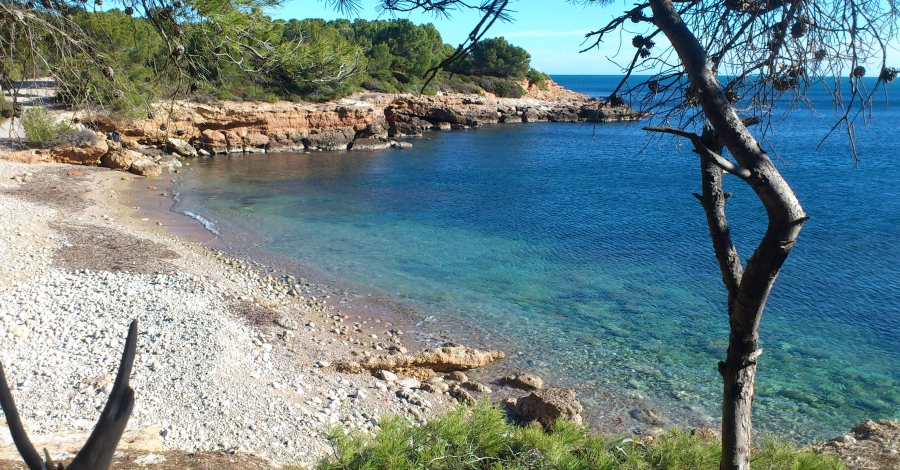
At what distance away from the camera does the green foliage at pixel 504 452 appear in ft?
14.5

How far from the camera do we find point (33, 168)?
72.9 ft

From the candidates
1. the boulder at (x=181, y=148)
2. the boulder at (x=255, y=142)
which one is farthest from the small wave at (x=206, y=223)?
the boulder at (x=255, y=142)

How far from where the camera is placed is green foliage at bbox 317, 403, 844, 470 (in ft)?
14.5

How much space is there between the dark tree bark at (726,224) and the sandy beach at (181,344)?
3562 millimetres

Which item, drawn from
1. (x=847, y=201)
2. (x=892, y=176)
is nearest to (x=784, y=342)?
(x=847, y=201)

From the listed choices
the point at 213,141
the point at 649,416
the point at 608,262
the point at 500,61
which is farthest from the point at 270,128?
the point at 500,61

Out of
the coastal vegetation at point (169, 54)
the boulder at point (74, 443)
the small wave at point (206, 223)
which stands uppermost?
the coastal vegetation at point (169, 54)

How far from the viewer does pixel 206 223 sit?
1838cm

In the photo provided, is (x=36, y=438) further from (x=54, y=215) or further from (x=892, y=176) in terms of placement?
(x=892, y=176)

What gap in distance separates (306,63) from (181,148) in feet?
90.0

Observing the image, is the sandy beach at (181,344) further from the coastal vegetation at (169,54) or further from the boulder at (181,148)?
the boulder at (181,148)

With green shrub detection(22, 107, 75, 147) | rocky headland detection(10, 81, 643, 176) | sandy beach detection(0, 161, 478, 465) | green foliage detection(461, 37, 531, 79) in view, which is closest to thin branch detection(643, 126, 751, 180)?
sandy beach detection(0, 161, 478, 465)

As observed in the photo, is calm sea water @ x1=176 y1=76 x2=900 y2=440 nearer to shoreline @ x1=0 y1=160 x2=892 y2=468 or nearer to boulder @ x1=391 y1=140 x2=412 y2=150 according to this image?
shoreline @ x1=0 y1=160 x2=892 y2=468

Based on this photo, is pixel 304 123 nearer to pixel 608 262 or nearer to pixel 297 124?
pixel 297 124
